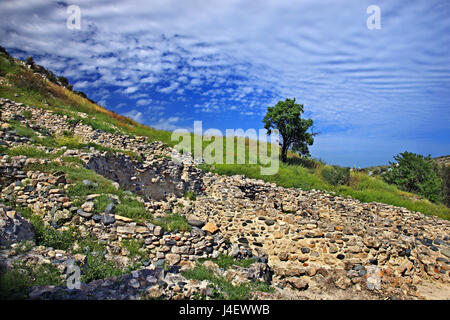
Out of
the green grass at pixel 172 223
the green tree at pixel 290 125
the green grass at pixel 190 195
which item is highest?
the green tree at pixel 290 125

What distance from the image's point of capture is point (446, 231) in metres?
10.0

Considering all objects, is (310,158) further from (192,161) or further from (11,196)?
(11,196)

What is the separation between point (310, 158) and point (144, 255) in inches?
610

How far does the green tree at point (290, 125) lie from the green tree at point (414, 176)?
252 inches

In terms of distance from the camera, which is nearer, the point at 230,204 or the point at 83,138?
the point at 230,204

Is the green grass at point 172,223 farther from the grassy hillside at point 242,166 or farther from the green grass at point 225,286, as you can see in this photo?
the grassy hillside at point 242,166

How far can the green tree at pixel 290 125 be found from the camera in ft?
57.4

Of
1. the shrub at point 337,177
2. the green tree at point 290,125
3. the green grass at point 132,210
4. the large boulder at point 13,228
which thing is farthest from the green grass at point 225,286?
the green tree at point 290,125

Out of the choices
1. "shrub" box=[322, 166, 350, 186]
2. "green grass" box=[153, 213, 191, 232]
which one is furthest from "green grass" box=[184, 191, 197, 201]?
"shrub" box=[322, 166, 350, 186]

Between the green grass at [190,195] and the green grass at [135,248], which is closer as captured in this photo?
the green grass at [135,248]

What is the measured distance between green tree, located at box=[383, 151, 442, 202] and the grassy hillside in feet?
10.9

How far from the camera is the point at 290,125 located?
57.4 feet

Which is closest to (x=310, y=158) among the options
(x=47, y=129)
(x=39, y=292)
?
Result: (x=47, y=129)

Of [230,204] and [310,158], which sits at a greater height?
[310,158]
